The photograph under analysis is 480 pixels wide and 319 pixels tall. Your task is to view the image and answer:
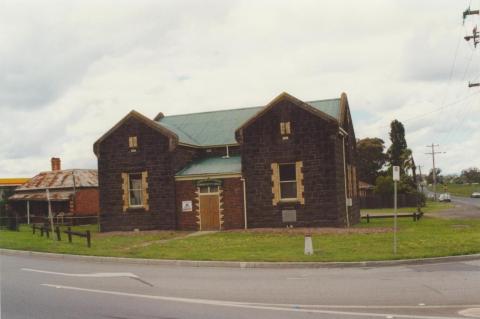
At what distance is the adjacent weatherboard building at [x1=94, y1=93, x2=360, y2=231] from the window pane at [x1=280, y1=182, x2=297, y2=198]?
0.05m

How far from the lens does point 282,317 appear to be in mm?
8500

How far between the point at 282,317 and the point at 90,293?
15.1 ft

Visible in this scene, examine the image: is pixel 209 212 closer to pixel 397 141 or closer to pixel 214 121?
pixel 214 121

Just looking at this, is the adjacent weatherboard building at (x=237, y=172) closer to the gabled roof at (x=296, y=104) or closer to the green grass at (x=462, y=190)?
the gabled roof at (x=296, y=104)

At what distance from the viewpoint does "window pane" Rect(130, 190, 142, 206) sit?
1244 inches

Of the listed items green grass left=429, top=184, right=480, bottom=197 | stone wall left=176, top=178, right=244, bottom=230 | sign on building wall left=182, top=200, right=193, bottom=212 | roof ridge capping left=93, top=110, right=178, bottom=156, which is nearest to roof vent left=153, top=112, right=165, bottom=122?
roof ridge capping left=93, top=110, right=178, bottom=156

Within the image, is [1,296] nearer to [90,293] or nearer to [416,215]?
[90,293]

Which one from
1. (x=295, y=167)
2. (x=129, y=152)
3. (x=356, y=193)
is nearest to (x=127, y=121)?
(x=129, y=152)

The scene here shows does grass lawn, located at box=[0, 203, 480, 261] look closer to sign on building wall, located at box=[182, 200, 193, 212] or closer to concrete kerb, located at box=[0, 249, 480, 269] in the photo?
concrete kerb, located at box=[0, 249, 480, 269]

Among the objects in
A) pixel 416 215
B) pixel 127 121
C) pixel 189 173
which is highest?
pixel 127 121

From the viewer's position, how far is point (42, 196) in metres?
44.7

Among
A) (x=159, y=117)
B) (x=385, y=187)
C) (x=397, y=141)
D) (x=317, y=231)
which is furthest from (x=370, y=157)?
(x=317, y=231)

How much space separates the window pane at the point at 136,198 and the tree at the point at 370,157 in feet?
181

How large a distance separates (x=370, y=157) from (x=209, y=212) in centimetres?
5741
